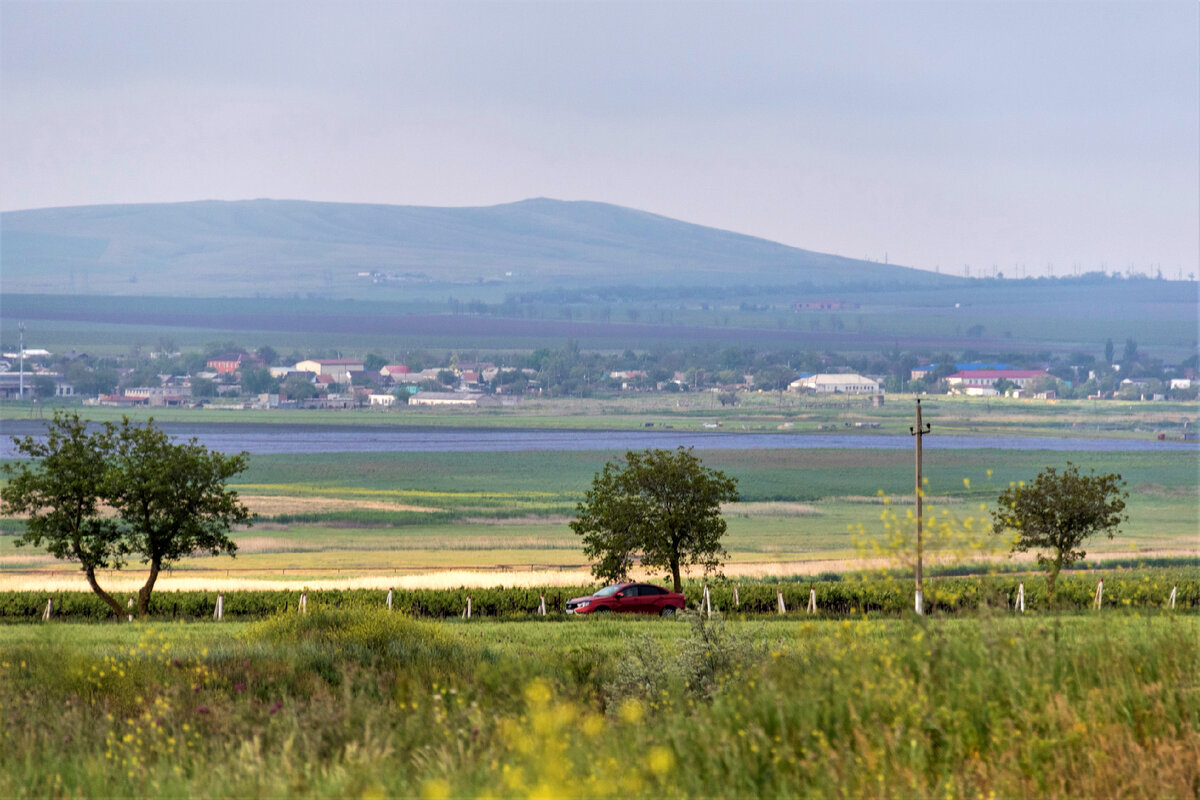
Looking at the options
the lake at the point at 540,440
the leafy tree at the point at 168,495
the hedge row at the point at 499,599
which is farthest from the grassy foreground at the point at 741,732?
the lake at the point at 540,440

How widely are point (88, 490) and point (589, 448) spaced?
385ft

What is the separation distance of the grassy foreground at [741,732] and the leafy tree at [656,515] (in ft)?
86.9

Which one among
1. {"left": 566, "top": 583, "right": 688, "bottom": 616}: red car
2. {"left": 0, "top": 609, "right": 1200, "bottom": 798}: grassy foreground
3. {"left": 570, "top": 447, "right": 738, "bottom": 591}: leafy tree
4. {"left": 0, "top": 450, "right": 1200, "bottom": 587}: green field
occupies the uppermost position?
{"left": 0, "top": 609, "right": 1200, "bottom": 798}: grassy foreground

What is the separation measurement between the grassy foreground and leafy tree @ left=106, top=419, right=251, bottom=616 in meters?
24.1

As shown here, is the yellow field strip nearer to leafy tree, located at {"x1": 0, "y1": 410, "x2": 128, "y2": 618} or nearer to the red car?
leafy tree, located at {"x1": 0, "y1": 410, "x2": 128, "y2": 618}

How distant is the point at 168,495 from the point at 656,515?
15524mm

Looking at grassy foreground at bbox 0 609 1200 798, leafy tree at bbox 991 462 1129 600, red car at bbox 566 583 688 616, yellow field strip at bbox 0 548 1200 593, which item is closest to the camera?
grassy foreground at bbox 0 609 1200 798

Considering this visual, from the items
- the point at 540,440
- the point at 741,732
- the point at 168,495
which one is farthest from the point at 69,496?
the point at 540,440

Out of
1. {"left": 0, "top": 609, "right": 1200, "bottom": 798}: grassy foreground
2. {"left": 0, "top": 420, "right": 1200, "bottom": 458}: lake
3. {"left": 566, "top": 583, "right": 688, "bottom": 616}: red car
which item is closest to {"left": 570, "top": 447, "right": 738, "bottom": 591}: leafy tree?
{"left": 566, "top": 583, "right": 688, "bottom": 616}: red car

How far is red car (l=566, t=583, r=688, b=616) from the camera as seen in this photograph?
112 ft

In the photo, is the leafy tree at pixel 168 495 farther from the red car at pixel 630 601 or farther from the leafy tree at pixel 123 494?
the red car at pixel 630 601

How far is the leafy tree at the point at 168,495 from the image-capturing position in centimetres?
3688

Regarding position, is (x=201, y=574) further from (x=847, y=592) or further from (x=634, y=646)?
(x=634, y=646)

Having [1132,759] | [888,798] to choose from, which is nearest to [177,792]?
[888,798]
